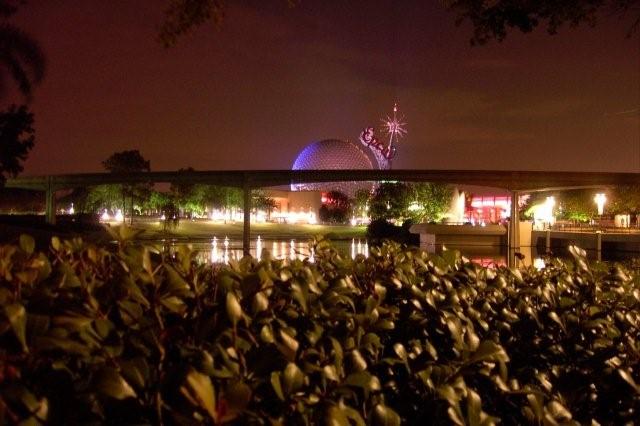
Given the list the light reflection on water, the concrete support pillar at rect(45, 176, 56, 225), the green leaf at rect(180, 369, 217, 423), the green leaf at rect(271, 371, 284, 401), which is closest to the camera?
the green leaf at rect(180, 369, 217, 423)

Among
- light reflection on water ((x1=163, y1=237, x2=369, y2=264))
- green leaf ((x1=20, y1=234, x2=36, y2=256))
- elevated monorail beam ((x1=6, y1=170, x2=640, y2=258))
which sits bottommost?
light reflection on water ((x1=163, y1=237, x2=369, y2=264))

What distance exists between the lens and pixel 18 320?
165 cm

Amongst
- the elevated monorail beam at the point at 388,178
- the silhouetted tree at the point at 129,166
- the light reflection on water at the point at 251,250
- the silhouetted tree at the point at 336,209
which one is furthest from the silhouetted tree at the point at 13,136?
the silhouetted tree at the point at 336,209

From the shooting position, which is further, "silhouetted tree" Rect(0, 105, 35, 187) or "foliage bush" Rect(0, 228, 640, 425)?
"silhouetted tree" Rect(0, 105, 35, 187)

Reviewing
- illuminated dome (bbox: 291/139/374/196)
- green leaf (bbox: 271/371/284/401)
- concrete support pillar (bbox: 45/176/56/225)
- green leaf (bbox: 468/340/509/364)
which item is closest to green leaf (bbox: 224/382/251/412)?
green leaf (bbox: 271/371/284/401)

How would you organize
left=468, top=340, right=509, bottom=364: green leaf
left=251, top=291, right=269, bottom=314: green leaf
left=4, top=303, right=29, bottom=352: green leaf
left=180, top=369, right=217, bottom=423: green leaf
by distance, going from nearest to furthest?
left=180, top=369, right=217, bottom=423: green leaf → left=4, top=303, right=29, bottom=352: green leaf → left=251, top=291, right=269, bottom=314: green leaf → left=468, top=340, right=509, bottom=364: green leaf

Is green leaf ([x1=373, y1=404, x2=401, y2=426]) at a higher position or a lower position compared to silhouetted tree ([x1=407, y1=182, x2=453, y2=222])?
lower

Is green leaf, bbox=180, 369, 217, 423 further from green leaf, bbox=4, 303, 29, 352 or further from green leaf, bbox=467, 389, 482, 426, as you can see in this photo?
green leaf, bbox=467, 389, 482, 426

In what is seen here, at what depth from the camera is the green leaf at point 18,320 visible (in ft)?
5.38

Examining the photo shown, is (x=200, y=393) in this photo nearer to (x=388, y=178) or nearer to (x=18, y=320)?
(x=18, y=320)

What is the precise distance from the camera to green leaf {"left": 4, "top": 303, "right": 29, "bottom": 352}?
5.38ft

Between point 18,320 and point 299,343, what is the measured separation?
1.00 m

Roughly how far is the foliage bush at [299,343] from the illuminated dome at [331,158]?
5423 inches

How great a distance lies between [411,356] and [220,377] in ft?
3.40
